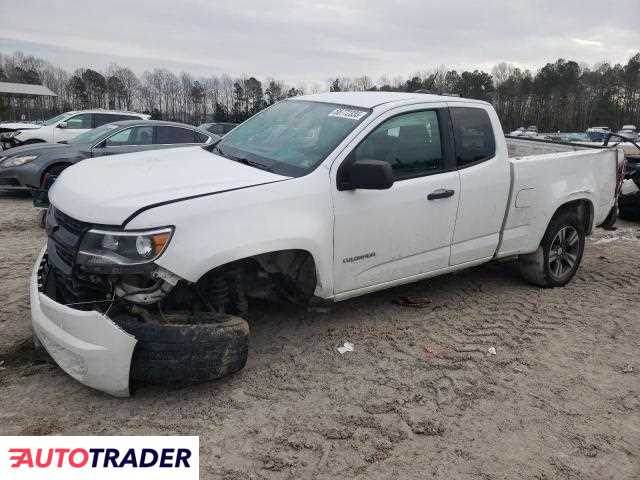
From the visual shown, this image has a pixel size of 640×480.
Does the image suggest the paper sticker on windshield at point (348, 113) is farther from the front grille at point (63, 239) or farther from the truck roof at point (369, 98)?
the front grille at point (63, 239)

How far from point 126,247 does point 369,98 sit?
7.64 ft

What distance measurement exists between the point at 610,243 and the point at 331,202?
19.1 ft

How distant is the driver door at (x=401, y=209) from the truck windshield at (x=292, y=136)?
21 cm

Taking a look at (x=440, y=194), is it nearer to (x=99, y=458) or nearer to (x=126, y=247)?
(x=126, y=247)

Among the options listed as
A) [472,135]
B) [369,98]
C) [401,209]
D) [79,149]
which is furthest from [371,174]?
[79,149]

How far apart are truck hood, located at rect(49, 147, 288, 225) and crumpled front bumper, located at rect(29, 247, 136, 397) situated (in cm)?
54

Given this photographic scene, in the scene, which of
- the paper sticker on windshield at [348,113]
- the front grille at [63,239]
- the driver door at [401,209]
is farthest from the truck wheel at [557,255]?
the front grille at [63,239]

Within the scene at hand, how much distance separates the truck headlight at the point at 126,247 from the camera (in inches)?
113

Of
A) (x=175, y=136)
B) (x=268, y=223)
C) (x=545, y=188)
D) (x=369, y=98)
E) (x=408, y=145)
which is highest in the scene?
(x=369, y=98)

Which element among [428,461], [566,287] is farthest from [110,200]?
[566,287]

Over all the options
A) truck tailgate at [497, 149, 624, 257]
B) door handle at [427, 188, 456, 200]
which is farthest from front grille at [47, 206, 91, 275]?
truck tailgate at [497, 149, 624, 257]

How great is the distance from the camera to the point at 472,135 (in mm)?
4434

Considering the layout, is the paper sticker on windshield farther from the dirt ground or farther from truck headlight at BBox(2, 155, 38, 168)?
truck headlight at BBox(2, 155, 38, 168)

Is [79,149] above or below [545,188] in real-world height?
above
